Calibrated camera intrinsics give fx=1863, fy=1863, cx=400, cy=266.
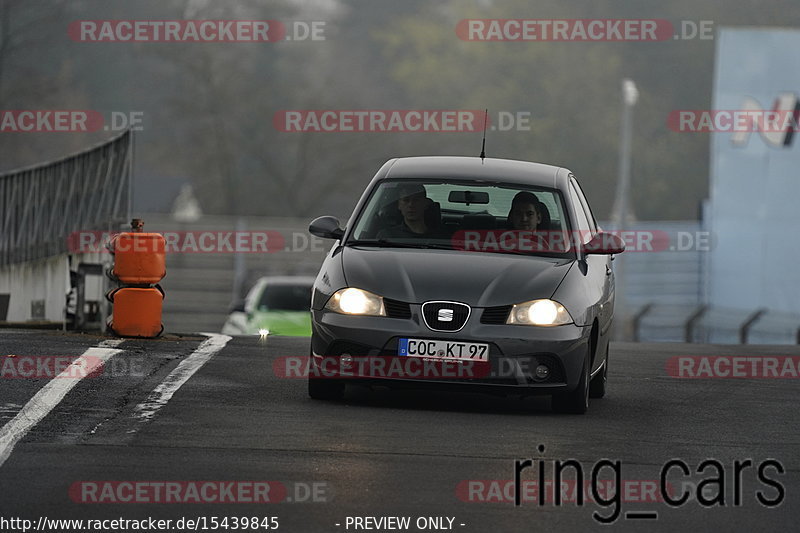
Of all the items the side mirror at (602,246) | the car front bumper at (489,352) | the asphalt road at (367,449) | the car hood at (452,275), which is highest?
the side mirror at (602,246)

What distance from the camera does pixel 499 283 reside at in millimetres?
11422

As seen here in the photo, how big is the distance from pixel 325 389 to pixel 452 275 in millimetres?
1096

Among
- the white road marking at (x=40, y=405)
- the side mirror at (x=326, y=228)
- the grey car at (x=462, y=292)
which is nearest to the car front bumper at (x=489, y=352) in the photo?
the grey car at (x=462, y=292)

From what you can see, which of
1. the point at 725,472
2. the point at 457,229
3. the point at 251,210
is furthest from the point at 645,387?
the point at 251,210

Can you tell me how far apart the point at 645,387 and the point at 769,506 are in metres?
5.42

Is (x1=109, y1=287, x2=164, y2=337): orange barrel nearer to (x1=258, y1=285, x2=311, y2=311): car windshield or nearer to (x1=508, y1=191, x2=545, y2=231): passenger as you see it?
(x1=508, y1=191, x2=545, y2=231): passenger

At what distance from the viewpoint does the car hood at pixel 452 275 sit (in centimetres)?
1133

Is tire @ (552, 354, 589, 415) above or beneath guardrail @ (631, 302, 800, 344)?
beneath

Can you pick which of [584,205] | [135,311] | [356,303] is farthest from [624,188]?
[356,303]

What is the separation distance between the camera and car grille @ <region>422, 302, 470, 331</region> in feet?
36.9

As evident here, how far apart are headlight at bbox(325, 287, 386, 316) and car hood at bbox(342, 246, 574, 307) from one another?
0.05 metres

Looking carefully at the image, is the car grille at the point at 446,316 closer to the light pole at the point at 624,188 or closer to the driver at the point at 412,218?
the driver at the point at 412,218

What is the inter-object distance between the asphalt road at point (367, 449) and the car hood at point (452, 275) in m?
0.74

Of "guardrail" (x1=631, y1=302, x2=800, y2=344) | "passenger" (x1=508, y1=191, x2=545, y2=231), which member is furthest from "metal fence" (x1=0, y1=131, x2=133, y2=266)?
"guardrail" (x1=631, y1=302, x2=800, y2=344)
